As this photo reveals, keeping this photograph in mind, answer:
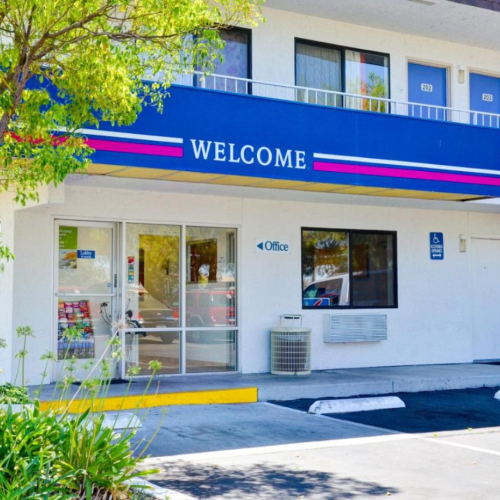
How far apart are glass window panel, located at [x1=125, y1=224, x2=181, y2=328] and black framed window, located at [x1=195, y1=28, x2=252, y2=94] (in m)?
2.46

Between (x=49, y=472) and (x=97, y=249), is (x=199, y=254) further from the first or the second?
(x=49, y=472)

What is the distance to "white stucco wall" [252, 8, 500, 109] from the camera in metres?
13.0

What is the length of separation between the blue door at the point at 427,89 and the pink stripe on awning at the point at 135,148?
5758mm

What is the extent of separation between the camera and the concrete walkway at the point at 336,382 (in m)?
11.3

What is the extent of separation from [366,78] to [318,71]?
3.29 ft

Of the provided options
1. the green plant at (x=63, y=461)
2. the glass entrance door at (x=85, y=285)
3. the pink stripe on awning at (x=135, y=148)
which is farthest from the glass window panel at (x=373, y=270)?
the green plant at (x=63, y=461)

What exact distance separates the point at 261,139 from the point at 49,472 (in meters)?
6.55

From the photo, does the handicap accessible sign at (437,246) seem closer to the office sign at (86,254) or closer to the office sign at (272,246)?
the office sign at (272,246)

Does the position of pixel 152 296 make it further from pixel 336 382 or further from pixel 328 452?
pixel 328 452

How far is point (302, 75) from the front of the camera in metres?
13.5

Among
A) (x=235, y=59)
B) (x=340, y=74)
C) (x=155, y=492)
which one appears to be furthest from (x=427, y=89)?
(x=155, y=492)

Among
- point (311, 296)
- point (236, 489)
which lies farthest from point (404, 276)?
point (236, 489)

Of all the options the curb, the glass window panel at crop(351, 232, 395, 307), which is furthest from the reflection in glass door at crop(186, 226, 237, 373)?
the curb

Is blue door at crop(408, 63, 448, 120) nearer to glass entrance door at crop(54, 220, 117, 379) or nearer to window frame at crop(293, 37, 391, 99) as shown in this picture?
window frame at crop(293, 37, 391, 99)
